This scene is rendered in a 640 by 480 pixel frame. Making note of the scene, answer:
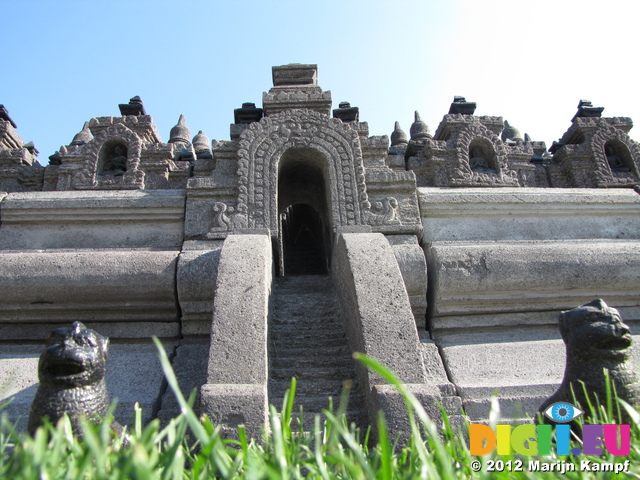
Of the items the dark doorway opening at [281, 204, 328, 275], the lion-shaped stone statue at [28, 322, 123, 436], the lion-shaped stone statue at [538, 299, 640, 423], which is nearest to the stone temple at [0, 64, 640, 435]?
the lion-shaped stone statue at [28, 322, 123, 436]

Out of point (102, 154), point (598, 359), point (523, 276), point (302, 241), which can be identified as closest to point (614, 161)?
point (523, 276)

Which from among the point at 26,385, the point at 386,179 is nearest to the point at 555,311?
the point at 386,179

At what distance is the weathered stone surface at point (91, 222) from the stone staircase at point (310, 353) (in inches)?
57.3

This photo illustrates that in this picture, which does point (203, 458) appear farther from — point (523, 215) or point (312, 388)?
point (523, 215)

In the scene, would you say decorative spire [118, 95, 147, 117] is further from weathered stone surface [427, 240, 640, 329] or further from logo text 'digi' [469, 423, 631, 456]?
logo text 'digi' [469, 423, 631, 456]

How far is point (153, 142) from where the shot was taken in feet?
20.3

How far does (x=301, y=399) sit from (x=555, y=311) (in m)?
2.60

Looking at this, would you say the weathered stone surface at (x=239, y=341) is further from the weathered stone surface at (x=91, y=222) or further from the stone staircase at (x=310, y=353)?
the weathered stone surface at (x=91, y=222)

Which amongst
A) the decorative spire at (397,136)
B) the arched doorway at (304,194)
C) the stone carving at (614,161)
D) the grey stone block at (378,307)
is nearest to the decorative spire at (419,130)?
the decorative spire at (397,136)

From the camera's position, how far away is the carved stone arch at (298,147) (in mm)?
4895

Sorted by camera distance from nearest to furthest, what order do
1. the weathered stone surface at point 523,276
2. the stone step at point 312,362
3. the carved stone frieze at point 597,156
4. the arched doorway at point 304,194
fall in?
the stone step at point 312,362, the weathered stone surface at point 523,276, the arched doorway at point 304,194, the carved stone frieze at point 597,156

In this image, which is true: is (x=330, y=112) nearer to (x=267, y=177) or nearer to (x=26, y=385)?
(x=267, y=177)

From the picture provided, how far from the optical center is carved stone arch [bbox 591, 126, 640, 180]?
601 centimetres

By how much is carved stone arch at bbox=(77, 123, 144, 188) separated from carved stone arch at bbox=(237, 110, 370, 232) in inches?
57.7
